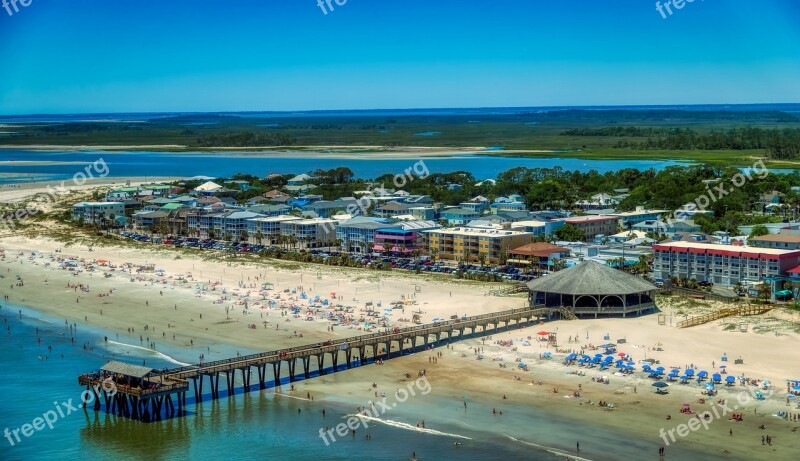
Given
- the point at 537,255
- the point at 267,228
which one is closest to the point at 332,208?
the point at 267,228

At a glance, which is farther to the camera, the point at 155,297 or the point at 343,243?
the point at 343,243

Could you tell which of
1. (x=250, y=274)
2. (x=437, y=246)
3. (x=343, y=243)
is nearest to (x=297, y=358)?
(x=250, y=274)

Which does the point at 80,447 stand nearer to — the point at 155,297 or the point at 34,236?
the point at 155,297

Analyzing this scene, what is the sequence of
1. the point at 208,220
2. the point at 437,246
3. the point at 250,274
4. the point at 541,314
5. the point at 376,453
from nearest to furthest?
the point at 376,453, the point at 541,314, the point at 250,274, the point at 437,246, the point at 208,220

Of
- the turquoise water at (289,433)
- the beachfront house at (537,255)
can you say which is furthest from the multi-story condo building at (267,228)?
the turquoise water at (289,433)

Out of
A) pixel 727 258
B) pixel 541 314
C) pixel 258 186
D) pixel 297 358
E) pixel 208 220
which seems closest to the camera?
pixel 297 358

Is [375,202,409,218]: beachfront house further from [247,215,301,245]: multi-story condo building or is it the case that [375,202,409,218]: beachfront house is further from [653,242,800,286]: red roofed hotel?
[653,242,800,286]: red roofed hotel
